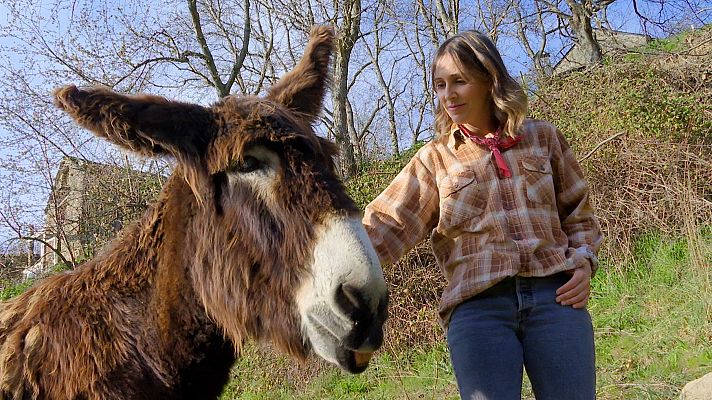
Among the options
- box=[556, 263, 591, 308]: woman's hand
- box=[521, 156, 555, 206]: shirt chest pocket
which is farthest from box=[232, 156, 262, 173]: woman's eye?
box=[556, 263, 591, 308]: woman's hand

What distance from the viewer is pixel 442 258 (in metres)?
2.61

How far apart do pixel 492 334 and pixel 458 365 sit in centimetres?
21

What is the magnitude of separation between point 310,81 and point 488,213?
1139mm

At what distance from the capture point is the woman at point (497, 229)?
2227 mm

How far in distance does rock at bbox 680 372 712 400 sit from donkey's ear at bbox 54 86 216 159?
403 cm

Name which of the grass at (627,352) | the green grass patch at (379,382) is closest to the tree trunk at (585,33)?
the grass at (627,352)

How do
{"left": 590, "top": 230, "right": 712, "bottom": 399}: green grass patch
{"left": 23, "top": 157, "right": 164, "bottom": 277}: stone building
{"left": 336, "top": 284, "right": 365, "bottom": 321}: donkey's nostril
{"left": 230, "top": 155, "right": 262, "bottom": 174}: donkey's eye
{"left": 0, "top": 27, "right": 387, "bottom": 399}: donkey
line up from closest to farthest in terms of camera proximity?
1. {"left": 336, "top": 284, "right": 365, "bottom": 321}: donkey's nostril
2. {"left": 0, "top": 27, "right": 387, "bottom": 399}: donkey
3. {"left": 230, "top": 155, "right": 262, "bottom": 174}: donkey's eye
4. {"left": 590, "top": 230, "right": 712, "bottom": 399}: green grass patch
5. {"left": 23, "top": 157, "right": 164, "bottom": 277}: stone building

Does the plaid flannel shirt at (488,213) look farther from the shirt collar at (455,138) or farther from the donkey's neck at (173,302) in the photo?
the donkey's neck at (173,302)

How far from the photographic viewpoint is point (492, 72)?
8.37 feet

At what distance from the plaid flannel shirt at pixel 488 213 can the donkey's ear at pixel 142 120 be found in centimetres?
87

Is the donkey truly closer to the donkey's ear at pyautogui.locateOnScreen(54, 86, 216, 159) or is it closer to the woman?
the donkey's ear at pyautogui.locateOnScreen(54, 86, 216, 159)

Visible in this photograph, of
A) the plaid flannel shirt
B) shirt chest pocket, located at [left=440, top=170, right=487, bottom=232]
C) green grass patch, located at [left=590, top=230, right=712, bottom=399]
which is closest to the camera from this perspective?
the plaid flannel shirt

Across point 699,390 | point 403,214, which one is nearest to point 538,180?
point 403,214

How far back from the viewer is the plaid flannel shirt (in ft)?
7.68
